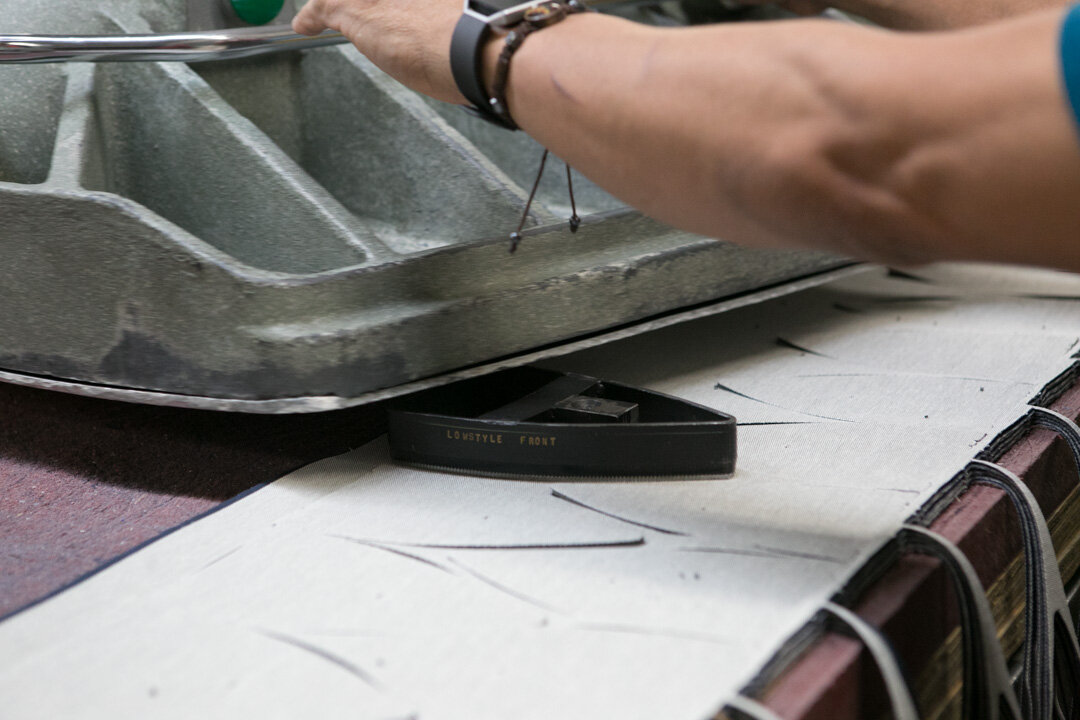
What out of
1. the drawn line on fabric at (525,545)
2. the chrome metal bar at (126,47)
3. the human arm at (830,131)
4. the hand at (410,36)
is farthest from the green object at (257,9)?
the drawn line on fabric at (525,545)

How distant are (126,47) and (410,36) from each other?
1.03ft

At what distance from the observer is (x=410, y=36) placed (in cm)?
77

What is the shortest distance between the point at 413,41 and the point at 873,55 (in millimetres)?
376

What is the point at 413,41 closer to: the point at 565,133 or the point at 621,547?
the point at 565,133

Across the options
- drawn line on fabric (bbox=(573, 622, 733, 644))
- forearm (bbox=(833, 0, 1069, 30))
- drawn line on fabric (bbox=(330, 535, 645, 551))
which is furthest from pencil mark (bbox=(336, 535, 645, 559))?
forearm (bbox=(833, 0, 1069, 30))

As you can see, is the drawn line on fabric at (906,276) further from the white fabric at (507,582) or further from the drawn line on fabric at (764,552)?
the drawn line on fabric at (764,552)

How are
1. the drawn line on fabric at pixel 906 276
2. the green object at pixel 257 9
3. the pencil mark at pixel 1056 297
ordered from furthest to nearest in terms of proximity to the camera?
1. the drawn line on fabric at pixel 906 276
2. the pencil mark at pixel 1056 297
3. the green object at pixel 257 9

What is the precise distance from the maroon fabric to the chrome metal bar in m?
0.34

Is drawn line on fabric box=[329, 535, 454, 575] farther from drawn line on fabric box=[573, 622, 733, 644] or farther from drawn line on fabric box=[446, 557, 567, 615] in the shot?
drawn line on fabric box=[573, 622, 733, 644]

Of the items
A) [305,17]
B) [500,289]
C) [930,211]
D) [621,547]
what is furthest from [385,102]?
[930,211]

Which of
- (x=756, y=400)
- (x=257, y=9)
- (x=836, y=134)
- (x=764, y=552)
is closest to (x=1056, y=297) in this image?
(x=756, y=400)

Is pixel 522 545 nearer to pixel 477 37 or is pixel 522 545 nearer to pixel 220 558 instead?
pixel 220 558

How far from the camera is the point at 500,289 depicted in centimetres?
90

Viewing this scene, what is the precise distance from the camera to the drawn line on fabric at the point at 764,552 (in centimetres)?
68
